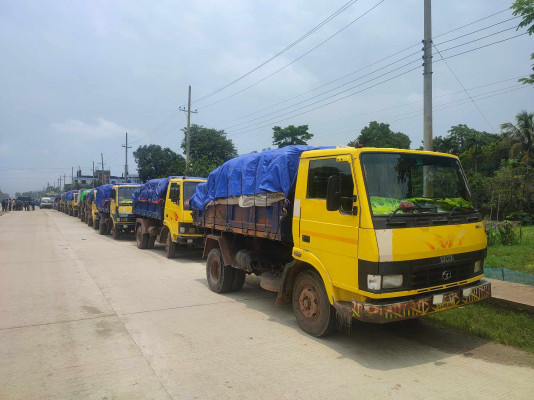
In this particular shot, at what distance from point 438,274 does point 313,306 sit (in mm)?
1605

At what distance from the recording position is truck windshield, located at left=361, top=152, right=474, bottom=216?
176 inches

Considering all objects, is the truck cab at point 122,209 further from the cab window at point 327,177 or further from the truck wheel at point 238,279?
the cab window at point 327,177

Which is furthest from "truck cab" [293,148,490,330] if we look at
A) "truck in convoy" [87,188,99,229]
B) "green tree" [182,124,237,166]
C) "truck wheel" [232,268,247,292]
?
"green tree" [182,124,237,166]

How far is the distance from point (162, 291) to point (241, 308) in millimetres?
2039

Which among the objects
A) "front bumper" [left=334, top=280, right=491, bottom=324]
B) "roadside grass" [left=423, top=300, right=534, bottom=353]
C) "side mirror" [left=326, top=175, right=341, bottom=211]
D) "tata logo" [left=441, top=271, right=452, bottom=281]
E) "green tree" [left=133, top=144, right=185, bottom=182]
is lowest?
"roadside grass" [left=423, top=300, right=534, bottom=353]

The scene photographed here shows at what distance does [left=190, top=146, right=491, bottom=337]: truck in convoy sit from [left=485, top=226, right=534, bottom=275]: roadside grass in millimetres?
4588

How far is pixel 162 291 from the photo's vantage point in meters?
7.89

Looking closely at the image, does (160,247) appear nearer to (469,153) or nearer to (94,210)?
A: (94,210)

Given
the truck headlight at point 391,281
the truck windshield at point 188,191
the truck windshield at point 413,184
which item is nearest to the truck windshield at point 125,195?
the truck windshield at point 188,191

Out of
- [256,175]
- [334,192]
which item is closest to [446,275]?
[334,192]

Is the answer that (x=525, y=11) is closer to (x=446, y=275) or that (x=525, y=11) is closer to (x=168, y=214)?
(x=446, y=275)

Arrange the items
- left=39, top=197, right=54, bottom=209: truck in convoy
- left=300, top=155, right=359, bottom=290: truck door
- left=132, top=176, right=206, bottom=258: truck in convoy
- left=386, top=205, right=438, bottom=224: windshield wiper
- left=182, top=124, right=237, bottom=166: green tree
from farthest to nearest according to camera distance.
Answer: left=39, top=197, right=54, bottom=209: truck in convoy → left=182, top=124, right=237, bottom=166: green tree → left=132, top=176, right=206, bottom=258: truck in convoy → left=300, top=155, right=359, bottom=290: truck door → left=386, top=205, right=438, bottom=224: windshield wiper

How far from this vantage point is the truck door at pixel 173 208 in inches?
456

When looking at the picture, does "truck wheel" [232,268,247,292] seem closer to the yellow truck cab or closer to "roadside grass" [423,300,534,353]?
"roadside grass" [423,300,534,353]
